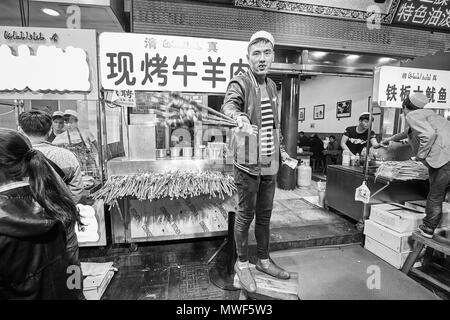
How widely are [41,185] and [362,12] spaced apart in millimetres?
5825

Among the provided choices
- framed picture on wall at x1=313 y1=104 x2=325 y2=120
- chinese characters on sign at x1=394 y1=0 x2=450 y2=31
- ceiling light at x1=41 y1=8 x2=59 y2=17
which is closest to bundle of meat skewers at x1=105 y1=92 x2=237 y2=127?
ceiling light at x1=41 y1=8 x2=59 y2=17

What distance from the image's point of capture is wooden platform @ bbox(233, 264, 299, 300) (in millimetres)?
1938

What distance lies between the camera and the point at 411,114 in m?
2.72

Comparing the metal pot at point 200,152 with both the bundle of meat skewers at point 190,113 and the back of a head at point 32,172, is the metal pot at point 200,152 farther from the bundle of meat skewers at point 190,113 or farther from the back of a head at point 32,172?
the back of a head at point 32,172

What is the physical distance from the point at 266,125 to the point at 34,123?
213 cm

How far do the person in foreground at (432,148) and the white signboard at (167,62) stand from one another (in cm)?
222

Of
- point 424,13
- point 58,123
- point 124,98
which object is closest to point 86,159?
point 124,98

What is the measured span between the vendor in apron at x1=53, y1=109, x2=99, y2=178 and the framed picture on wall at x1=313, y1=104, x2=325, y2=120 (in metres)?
9.84

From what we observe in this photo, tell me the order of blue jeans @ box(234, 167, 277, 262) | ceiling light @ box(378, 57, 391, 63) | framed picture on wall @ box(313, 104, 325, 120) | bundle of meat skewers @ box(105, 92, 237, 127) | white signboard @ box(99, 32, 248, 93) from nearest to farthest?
1. bundle of meat skewers @ box(105, 92, 237, 127)
2. blue jeans @ box(234, 167, 277, 262)
3. white signboard @ box(99, 32, 248, 93)
4. ceiling light @ box(378, 57, 391, 63)
5. framed picture on wall @ box(313, 104, 325, 120)

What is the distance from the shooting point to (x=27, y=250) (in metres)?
1.21

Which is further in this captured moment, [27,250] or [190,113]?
[190,113]

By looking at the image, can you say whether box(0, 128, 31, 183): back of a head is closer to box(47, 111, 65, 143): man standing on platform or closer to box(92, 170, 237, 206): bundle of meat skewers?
box(92, 170, 237, 206): bundle of meat skewers

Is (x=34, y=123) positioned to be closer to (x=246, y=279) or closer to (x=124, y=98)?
(x=124, y=98)

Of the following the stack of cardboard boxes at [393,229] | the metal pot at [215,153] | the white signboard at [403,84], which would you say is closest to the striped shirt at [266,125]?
the metal pot at [215,153]
